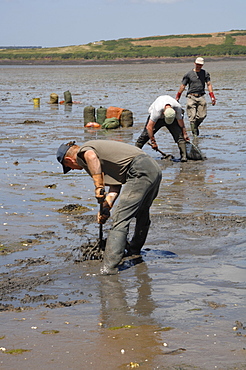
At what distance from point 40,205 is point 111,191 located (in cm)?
316

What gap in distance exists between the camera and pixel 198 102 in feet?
51.2

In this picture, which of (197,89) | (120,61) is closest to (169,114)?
(197,89)

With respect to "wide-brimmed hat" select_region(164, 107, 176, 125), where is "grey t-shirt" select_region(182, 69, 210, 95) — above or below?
above

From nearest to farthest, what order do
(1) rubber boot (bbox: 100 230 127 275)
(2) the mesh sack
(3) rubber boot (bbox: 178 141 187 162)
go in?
(1) rubber boot (bbox: 100 230 127 275)
(3) rubber boot (bbox: 178 141 187 162)
(2) the mesh sack

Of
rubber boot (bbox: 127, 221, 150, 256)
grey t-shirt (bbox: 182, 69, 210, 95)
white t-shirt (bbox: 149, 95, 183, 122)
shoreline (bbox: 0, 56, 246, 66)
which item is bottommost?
shoreline (bbox: 0, 56, 246, 66)

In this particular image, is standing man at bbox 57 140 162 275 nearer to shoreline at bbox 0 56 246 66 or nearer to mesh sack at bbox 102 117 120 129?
mesh sack at bbox 102 117 120 129

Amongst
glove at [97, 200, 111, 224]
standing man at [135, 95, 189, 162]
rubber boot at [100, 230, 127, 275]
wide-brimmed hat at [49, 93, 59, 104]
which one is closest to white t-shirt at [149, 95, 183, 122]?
standing man at [135, 95, 189, 162]

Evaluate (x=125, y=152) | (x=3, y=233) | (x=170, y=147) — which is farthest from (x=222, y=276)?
(x=170, y=147)

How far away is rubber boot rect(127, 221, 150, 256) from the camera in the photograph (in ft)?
23.2

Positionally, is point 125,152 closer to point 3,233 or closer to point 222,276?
point 222,276

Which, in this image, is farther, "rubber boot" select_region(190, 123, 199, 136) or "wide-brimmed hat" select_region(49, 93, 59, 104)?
"wide-brimmed hat" select_region(49, 93, 59, 104)

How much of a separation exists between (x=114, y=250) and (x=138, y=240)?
2.33ft

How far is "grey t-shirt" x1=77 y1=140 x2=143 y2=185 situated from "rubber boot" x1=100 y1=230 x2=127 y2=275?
0.54m

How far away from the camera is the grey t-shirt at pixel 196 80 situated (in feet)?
50.2
